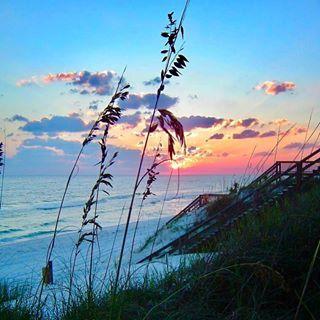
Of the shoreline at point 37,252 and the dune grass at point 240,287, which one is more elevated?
the dune grass at point 240,287

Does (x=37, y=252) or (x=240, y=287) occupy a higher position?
(x=240, y=287)

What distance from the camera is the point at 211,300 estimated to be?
3.27 m

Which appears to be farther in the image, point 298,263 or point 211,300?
point 298,263

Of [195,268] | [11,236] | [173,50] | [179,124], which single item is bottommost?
[11,236]

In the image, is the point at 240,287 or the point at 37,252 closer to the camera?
the point at 240,287

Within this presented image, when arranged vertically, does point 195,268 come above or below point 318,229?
below

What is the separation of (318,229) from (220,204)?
1169 centimetres

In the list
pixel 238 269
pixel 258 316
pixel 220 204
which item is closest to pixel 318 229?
pixel 238 269

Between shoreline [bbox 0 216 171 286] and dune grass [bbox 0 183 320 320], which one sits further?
shoreline [bbox 0 216 171 286]

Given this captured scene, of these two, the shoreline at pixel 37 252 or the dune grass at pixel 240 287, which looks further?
the shoreline at pixel 37 252

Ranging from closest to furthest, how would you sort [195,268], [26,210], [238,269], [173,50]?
[173,50]
[238,269]
[195,268]
[26,210]

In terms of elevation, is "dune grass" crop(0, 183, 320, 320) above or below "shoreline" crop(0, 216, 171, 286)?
above

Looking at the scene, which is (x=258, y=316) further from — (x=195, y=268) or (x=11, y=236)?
(x=11, y=236)

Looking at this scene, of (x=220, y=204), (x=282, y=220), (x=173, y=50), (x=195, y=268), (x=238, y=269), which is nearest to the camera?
(x=173, y=50)
